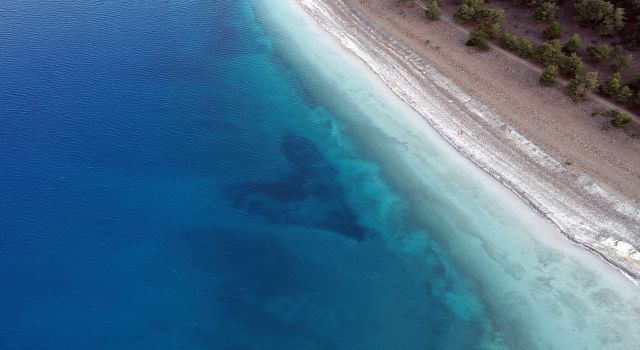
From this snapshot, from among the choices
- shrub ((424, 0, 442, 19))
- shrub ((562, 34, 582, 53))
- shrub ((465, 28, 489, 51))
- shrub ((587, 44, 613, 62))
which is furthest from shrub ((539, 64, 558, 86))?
shrub ((424, 0, 442, 19))

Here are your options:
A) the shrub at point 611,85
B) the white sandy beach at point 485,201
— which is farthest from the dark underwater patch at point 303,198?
the shrub at point 611,85

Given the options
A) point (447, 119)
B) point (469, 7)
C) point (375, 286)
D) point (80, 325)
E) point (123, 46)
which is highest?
point (469, 7)

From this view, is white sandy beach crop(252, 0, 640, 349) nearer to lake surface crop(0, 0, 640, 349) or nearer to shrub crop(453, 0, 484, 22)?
lake surface crop(0, 0, 640, 349)

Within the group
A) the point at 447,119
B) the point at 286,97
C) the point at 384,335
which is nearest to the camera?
the point at 384,335

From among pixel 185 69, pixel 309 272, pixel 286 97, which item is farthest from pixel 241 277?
pixel 185 69

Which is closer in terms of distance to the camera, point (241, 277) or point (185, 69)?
point (241, 277)

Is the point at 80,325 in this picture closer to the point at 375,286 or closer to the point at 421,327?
the point at 375,286

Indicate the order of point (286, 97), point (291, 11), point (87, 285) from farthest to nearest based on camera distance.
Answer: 1. point (291, 11)
2. point (286, 97)
3. point (87, 285)
